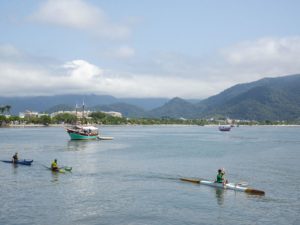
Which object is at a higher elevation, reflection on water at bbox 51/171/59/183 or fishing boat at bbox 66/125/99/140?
fishing boat at bbox 66/125/99/140

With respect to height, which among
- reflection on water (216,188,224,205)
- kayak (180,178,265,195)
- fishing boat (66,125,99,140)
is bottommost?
reflection on water (216,188,224,205)

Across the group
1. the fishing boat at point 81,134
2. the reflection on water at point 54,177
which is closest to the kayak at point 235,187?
the reflection on water at point 54,177

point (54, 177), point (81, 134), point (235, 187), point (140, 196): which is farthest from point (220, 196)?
point (81, 134)

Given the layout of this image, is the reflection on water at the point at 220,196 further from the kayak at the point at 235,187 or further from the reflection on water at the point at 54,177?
the reflection on water at the point at 54,177

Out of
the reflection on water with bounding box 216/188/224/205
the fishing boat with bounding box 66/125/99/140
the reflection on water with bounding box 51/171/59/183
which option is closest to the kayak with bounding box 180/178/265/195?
the reflection on water with bounding box 216/188/224/205

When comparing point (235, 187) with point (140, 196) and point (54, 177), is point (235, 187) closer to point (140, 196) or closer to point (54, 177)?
point (140, 196)

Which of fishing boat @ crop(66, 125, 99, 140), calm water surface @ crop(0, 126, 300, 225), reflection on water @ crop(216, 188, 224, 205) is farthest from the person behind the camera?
fishing boat @ crop(66, 125, 99, 140)

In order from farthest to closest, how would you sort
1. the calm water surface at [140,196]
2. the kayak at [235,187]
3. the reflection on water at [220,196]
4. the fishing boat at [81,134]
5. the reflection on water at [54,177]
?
the fishing boat at [81,134], the reflection on water at [54,177], the kayak at [235,187], the reflection on water at [220,196], the calm water surface at [140,196]

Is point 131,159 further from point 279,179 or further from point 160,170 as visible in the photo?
point 279,179

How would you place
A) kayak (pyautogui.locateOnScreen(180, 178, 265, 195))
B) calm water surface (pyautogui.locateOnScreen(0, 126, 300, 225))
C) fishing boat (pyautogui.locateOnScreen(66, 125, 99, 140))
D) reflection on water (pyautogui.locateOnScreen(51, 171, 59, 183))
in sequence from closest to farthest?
calm water surface (pyautogui.locateOnScreen(0, 126, 300, 225)) < kayak (pyautogui.locateOnScreen(180, 178, 265, 195)) < reflection on water (pyautogui.locateOnScreen(51, 171, 59, 183)) < fishing boat (pyautogui.locateOnScreen(66, 125, 99, 140))

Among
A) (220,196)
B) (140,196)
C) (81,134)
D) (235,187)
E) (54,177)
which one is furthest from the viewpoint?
(81,134)

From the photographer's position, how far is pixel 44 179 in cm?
5400

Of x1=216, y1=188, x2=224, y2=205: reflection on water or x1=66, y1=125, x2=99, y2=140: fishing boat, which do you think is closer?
x1=216, y1=188, x2=224, y2=205: reflection on water

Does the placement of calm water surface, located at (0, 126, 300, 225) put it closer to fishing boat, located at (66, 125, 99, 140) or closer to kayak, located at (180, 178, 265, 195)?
kayak, located at (180, 178, 265, 195)
